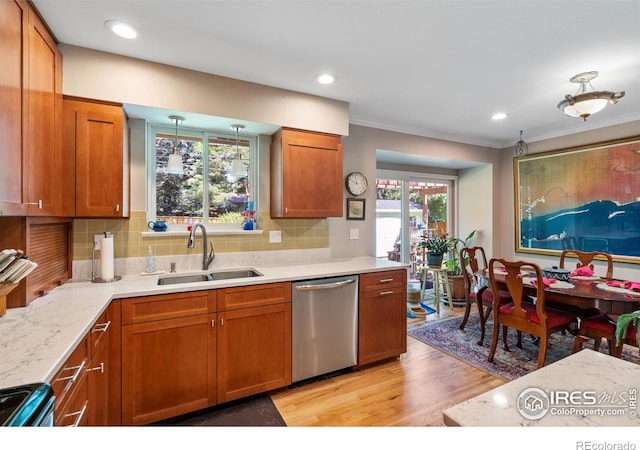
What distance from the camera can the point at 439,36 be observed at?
1.91m

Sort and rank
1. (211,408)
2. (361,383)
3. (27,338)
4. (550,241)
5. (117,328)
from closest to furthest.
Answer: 1. (27,338)
2. (117,328)
3. (211,408)
4. (361,383)
5. (550,241)

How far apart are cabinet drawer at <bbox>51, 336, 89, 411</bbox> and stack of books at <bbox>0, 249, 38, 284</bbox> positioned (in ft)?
1.38

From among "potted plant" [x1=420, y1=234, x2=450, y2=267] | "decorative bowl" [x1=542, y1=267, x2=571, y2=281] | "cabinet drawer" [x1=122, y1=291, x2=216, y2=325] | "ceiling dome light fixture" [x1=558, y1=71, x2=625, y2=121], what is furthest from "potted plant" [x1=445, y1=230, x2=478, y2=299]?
"cabinet drawer" [x1=122, y1=291, x2=216, y2=325]

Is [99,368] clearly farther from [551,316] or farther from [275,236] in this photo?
[551,316]

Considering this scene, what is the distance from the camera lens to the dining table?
2160 millimetres

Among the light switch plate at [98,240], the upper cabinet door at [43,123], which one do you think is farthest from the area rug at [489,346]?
the upper cabinet door at [43,123]

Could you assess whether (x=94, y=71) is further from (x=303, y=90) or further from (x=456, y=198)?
(x=456, y=198)

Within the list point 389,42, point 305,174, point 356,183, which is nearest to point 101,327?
point 305,174

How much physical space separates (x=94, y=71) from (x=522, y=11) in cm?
271

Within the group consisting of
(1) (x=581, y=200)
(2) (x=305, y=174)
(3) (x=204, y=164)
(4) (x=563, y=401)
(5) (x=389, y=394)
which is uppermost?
(3) (x=204, y=164)

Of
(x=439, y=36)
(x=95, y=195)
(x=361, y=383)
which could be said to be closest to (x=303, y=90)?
(x=439, y=36)

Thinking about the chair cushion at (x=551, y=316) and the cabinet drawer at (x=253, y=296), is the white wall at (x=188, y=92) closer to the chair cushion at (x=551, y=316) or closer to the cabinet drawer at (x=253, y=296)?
the cabinet drawer at (x=253, y=296)

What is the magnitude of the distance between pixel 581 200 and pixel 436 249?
5.96 feet

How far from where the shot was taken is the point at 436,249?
169 inches
